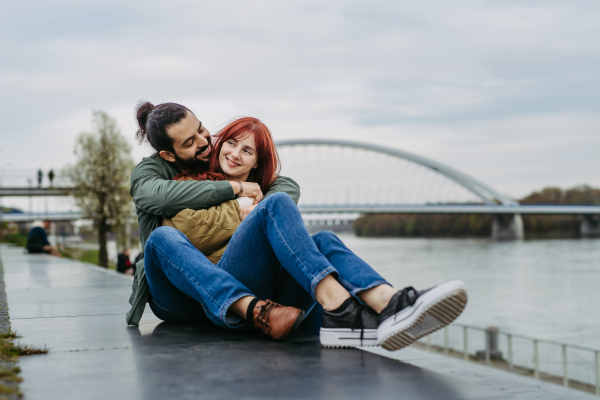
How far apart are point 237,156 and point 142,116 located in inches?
17.9

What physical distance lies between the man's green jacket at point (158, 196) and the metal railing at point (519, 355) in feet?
43.2

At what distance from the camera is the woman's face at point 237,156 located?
7.37 feet

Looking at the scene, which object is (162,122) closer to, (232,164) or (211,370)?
(232,164)

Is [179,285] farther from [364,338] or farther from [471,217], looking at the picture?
[471,217]

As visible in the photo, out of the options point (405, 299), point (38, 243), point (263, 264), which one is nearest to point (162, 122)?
point (263, 264)

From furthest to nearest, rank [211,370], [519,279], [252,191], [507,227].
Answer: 1. [507,227]
2. [519,279]
3. [252,191]
4. [211,370]

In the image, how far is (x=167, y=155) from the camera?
90.0 inches

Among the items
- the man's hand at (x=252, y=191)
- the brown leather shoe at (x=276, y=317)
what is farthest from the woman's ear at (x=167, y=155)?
the brown leather shoe at (x=276, y=317)

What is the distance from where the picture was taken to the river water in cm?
2667

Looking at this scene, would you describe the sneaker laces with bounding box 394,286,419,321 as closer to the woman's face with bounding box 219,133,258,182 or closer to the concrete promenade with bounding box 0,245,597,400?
the concrete promenade with bounding box 0,245,597,400

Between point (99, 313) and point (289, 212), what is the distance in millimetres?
1553

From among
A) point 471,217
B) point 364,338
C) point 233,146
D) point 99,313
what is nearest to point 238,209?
point 233,146

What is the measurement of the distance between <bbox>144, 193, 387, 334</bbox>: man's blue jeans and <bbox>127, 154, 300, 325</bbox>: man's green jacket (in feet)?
0.40

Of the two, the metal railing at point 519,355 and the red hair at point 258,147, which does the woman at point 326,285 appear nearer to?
the red hair at point 258,147
